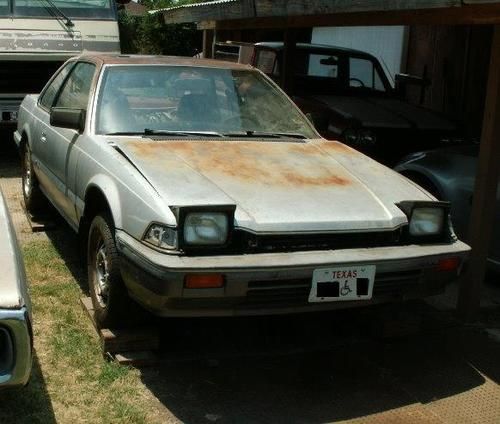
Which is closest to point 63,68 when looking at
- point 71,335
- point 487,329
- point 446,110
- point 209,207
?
point 71,335

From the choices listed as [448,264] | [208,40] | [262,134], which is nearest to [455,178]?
[262,134]

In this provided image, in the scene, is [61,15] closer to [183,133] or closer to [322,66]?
[322,66]

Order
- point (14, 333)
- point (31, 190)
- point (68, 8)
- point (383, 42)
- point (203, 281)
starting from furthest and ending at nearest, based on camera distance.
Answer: point (383, 42) < point (68, 8) < point (31, 190) < point (203, 281) < point (14, 333)

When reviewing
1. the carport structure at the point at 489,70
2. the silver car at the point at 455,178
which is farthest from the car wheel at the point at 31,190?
the silver car at the point at 455,178

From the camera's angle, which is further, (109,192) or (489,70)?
(489,70)

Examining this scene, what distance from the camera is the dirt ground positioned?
11.1ft

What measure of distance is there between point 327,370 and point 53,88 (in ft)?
11.0

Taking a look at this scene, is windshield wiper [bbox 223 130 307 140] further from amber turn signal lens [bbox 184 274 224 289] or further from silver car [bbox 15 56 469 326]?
amber turn signal lens [bbox 184 274 224 289]

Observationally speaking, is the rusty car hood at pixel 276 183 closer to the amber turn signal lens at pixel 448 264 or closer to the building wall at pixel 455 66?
the amber turn signal lens at pixel 448 264

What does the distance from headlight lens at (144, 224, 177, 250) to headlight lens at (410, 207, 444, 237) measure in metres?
1.24

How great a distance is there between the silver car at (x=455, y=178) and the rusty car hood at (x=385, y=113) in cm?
143

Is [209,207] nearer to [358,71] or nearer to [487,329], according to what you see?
[487,329]

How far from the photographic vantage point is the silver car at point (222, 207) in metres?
3.25

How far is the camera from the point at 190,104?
15.1 feet
